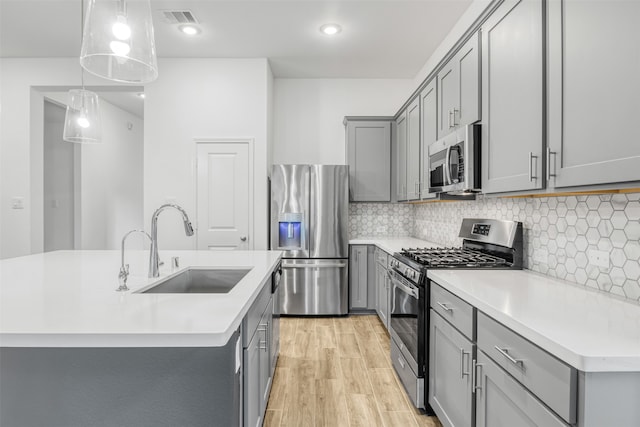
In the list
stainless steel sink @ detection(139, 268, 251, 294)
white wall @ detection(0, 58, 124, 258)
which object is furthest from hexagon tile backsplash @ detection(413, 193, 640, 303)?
white wall @ detection(0, 58, 124, 258)

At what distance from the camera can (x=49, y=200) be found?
5453 mm

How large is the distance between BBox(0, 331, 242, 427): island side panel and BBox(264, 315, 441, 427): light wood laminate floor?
3.80 feet

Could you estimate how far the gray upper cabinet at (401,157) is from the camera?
3.89m

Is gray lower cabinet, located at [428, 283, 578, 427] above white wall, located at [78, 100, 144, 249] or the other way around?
the other way around

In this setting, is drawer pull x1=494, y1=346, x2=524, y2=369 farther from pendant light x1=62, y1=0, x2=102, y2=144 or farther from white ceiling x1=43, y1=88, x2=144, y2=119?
white ceiling x1=43, y1=88, x2=144, y2=119

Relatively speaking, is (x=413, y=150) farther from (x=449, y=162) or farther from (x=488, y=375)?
(x=488, y=375)

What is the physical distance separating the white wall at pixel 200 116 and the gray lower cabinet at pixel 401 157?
1.57 m

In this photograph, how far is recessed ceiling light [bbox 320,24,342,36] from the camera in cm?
329

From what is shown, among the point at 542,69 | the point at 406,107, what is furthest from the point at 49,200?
the point at 542,69

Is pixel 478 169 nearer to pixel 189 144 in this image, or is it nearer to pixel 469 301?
pixel 469 301

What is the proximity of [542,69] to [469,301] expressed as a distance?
107 centimetres

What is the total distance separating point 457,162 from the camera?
2.32 m

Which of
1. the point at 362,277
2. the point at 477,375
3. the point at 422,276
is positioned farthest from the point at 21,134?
the point at 477,375

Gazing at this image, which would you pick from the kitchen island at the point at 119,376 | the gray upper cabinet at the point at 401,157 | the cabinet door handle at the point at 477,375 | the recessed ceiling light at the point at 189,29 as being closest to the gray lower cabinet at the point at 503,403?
the cabinet door handle at the point at 477,375
